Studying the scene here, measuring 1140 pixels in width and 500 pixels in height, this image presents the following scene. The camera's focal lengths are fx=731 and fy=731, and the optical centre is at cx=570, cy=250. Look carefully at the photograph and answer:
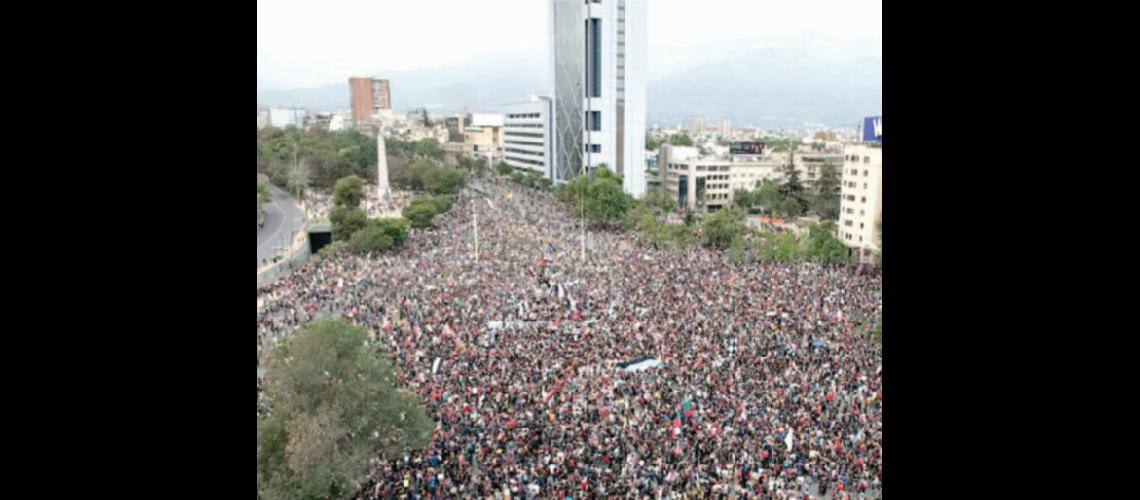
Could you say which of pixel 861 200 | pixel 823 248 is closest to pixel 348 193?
pixel 823 248

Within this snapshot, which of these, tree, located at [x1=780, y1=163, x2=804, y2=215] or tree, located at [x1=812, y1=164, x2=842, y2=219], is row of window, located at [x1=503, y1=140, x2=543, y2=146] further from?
tree, located at [x1=812, y1=164, x2=842, y2=219]

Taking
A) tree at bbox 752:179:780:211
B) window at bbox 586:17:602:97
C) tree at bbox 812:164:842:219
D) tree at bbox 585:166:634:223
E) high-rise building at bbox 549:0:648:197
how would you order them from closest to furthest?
tree at bbox 585:166:634:223 → tree at bbox 812:164:842:219 → tree at bbox 752:179:780:211 → high-rise building at bbox 549:0:648:197 → window at bbox 586:17:602:97

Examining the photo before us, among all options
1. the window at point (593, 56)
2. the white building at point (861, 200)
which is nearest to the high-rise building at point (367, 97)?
the window at point (593, 56)

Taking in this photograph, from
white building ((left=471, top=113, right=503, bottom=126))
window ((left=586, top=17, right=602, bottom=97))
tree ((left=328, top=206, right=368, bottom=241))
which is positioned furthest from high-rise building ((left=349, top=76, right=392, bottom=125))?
tree ((left=328, top=206, right=368, bottom=241))
